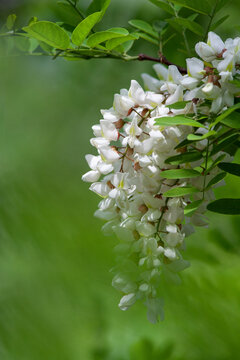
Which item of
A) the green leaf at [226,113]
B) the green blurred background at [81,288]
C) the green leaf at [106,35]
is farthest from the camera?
the green blurred background at [81,288]

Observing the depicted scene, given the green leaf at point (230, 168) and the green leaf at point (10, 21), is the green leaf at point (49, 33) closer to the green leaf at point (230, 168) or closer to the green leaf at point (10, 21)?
the green leaf at point (10, 21)

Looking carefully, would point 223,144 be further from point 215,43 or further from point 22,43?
point 22,43

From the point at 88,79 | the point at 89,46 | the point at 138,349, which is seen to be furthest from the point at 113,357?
the point at 88,79

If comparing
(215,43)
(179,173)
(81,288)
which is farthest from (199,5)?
(81,288)

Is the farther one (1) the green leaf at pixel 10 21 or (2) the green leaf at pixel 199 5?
(1) the green leaf at pixel 10 21

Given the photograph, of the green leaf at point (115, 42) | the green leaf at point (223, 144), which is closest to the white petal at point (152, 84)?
the green leaf at point (115, 42)

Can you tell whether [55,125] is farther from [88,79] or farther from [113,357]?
[113,357]
